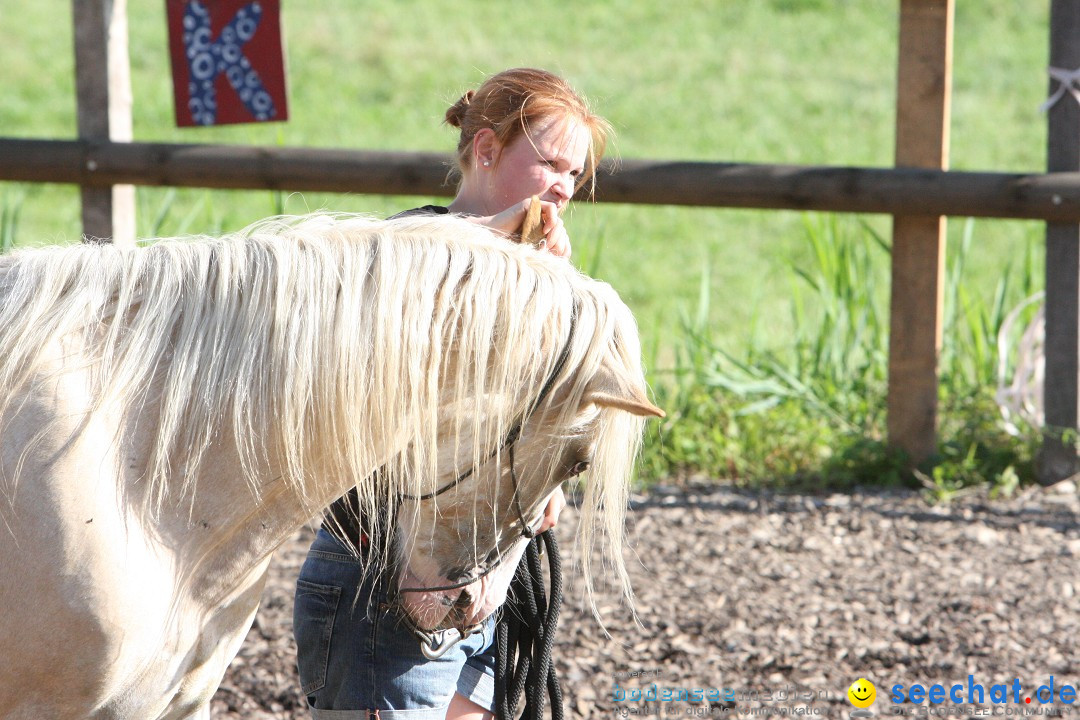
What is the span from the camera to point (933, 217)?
A: 360cm

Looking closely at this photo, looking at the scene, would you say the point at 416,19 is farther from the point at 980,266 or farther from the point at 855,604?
the point at 855,604

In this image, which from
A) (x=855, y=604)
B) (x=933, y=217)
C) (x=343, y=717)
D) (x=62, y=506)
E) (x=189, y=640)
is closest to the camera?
(x=62, y=506)

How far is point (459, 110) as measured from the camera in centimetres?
188

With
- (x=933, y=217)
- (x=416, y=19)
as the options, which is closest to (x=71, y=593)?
(x=933, y=217)

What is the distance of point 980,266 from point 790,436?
13.0 feet

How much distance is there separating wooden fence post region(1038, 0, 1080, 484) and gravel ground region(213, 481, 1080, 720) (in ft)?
0.87

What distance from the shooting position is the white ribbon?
135 inches

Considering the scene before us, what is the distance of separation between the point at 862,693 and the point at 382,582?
139 centimetres

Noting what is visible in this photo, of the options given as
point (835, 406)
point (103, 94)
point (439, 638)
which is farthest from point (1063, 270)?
point (103, 94)

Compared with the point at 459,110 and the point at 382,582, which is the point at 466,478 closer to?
the point at 382,582

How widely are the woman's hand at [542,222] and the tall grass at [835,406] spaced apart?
2266mm

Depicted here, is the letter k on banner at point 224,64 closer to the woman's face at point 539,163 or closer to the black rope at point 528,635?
the woman's face at point 539,163

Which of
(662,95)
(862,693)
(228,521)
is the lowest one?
(862,693)

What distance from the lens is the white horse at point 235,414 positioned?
123cm
